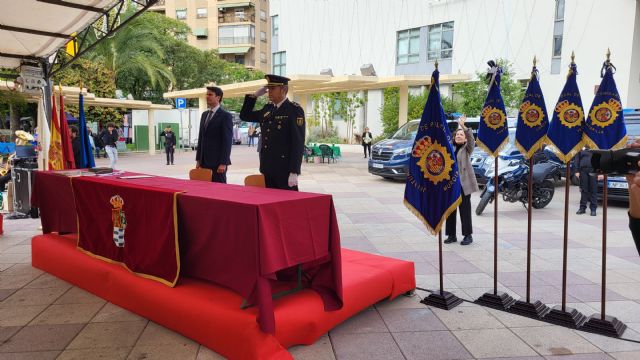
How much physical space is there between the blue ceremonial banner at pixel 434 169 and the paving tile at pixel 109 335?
252cm

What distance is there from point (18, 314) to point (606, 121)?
16.3 ft

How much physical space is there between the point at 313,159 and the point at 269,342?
675 inches

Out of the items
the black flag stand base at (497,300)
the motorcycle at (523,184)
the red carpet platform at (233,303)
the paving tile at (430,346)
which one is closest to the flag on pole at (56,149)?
the red carpet platform at (233,303)

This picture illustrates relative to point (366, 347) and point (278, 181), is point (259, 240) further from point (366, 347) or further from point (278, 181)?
point (278, 181)

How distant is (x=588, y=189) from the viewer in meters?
9.02

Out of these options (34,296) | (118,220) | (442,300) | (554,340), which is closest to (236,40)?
(34,296)

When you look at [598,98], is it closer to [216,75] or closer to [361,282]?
[361,282]

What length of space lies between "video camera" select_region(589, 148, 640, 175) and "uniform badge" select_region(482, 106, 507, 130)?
1.45 metres

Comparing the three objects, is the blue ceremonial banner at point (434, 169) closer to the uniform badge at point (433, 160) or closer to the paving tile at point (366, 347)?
the uniform badge at point (433, 160)

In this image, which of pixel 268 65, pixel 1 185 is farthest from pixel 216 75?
pixel 1 185

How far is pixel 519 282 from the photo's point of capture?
4902mm

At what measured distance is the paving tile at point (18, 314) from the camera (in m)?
3.81

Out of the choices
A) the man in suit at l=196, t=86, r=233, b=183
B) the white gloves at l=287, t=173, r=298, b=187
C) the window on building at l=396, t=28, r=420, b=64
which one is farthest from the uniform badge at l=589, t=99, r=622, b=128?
the window on building at l=396, t=28, r=420, b=64

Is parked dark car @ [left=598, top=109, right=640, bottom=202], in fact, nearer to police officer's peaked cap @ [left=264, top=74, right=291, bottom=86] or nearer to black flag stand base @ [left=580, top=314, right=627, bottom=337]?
black flag stand base @ [left=580, top=314, right=627, bottom=337]
